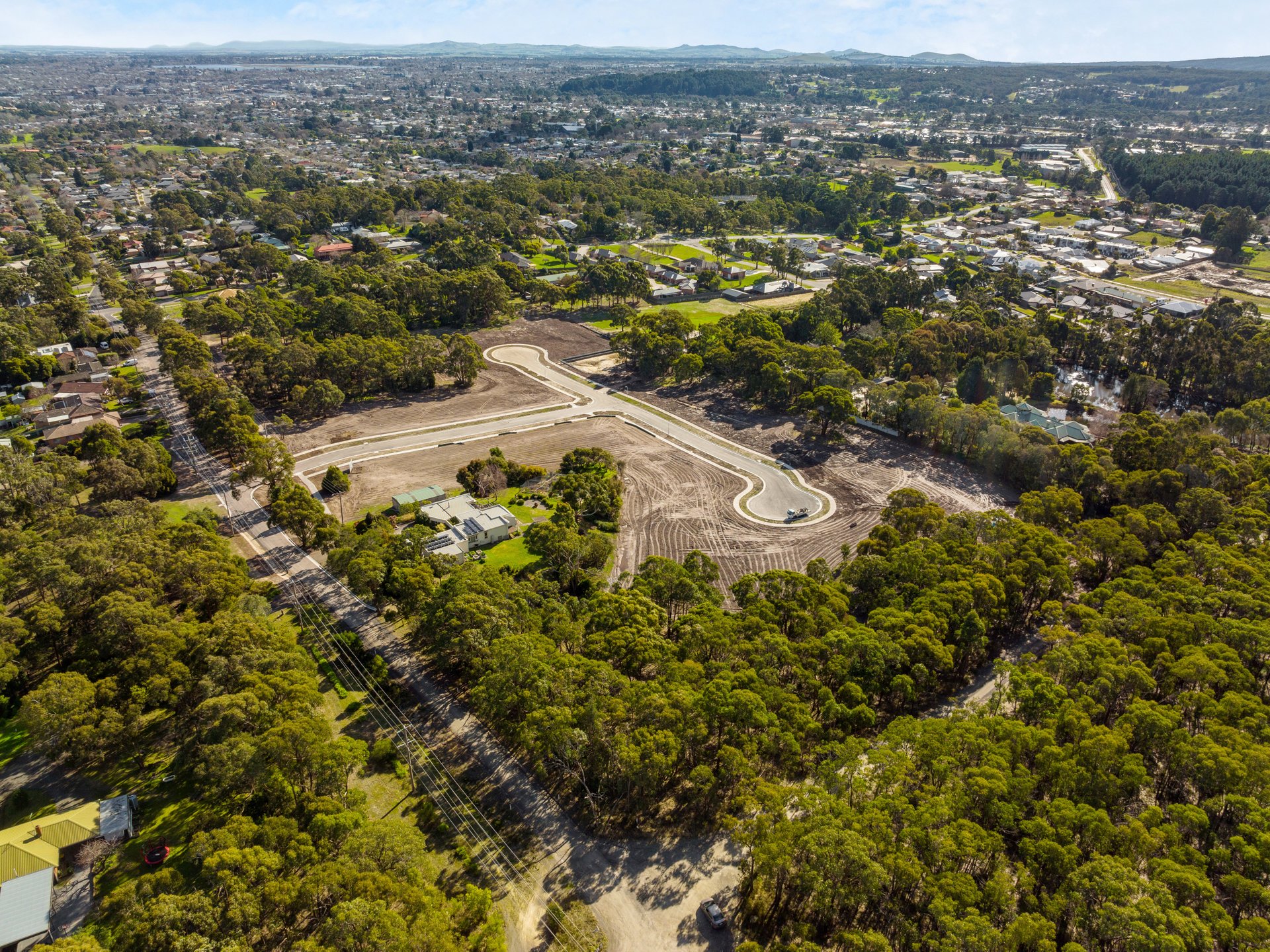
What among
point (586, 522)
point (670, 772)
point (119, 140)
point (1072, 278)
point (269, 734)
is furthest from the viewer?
point (119, 140)

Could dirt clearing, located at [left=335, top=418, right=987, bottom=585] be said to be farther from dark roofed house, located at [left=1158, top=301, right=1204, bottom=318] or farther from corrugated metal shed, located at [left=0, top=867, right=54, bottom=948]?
dark roofed house, located at [left=1158, top=301, right=1204, bottom=318]

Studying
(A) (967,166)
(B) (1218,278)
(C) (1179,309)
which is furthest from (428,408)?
(A) (967,166)

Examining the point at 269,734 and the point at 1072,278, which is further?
the point at 1072,278

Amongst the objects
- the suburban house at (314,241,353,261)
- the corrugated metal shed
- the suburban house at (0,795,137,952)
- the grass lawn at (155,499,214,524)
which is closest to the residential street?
the grass lawn at (155,499,214,524)

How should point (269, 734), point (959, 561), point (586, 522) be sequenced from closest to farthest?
point (269, 734), point (959, 561), point (586, 522)

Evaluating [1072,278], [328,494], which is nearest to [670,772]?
[328,494]

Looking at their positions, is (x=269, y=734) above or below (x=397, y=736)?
above

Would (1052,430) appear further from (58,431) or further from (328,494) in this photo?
(58,431)
